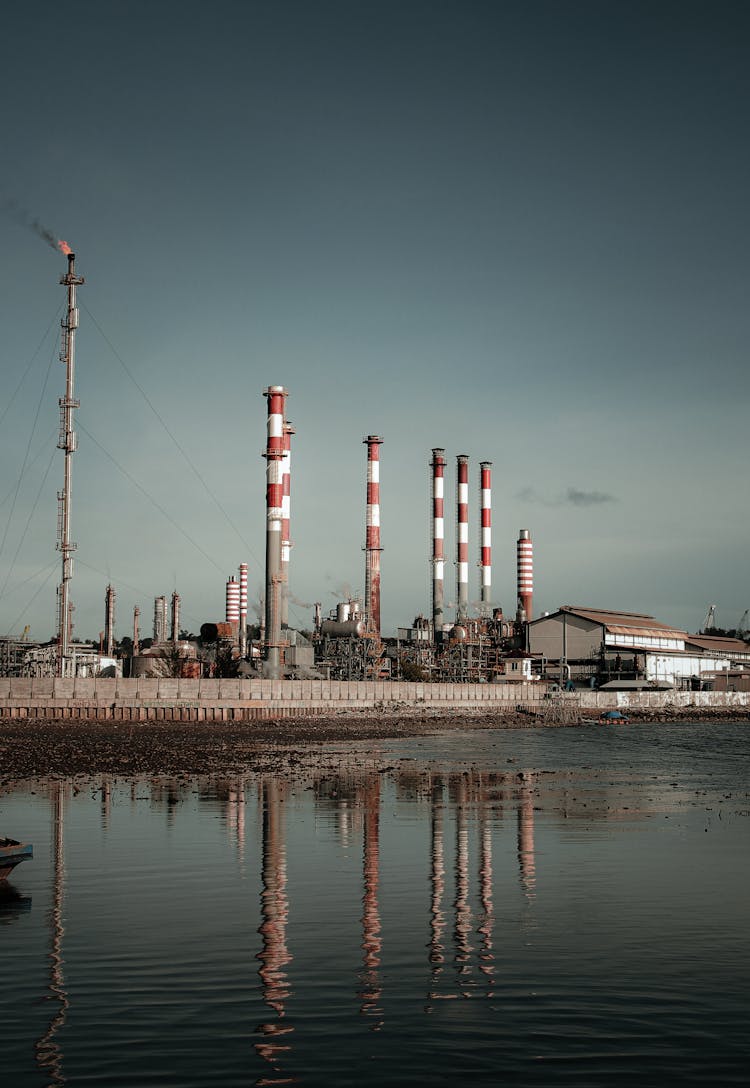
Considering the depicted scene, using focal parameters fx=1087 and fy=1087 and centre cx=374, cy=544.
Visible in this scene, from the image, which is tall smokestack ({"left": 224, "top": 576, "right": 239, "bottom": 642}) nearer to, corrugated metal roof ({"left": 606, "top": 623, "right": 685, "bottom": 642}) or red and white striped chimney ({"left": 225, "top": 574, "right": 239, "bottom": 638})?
red and white striped chimney ({"left": 225, "top": 574, "right": 239, "bottom": 638})

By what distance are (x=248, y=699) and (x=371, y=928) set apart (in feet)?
205

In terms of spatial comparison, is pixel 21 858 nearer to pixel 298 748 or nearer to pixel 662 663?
pixel 298 748

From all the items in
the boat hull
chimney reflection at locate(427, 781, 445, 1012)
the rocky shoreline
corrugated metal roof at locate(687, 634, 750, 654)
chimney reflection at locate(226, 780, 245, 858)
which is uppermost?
corrugated metal roof at locate(687, 634, 750, 654)

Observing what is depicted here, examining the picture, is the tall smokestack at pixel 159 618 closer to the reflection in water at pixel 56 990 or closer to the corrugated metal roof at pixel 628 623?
the corrugated metal roof at pixel 628 623

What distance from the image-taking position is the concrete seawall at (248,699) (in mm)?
66375

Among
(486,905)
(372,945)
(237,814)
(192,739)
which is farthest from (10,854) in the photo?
(192,739)

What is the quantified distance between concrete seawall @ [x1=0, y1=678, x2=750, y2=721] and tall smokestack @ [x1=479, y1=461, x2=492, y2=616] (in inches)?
856

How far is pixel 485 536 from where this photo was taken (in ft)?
401

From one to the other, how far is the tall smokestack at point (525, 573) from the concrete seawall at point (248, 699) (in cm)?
2358

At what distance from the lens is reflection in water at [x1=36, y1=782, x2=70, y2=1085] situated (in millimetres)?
8070

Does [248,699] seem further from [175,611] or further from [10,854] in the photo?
[175,611]

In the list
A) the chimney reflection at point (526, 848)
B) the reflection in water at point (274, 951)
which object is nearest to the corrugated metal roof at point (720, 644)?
the chimney reflection at point (526, 848)

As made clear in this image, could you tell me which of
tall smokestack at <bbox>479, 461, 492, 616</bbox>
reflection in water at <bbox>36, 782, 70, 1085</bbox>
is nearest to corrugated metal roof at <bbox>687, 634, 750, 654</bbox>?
tall smokestack at <bbox>479, 461, 492, 616</bbox>

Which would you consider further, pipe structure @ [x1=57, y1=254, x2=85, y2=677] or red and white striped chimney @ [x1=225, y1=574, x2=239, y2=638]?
red and white striped chimney @ [x1=225, y1=574, x2=239, y2=638]
